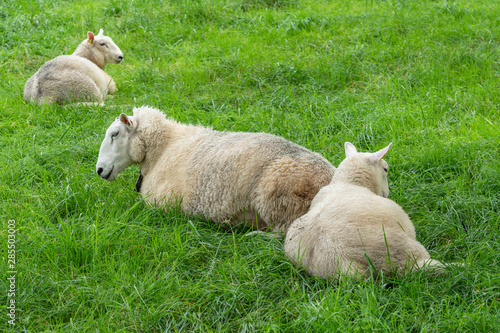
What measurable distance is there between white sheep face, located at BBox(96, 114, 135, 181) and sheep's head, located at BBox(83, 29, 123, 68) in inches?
142

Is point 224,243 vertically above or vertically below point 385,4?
below

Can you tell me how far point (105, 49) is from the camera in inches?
314

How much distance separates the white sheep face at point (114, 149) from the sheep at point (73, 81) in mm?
2300

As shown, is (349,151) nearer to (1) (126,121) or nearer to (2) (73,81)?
(1) (126,121)

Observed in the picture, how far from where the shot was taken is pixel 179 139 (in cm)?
485

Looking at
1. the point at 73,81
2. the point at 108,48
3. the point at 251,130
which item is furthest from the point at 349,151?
the point at 108,48

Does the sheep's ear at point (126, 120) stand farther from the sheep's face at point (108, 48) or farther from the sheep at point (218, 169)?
the sheep's face at point (108, 48)

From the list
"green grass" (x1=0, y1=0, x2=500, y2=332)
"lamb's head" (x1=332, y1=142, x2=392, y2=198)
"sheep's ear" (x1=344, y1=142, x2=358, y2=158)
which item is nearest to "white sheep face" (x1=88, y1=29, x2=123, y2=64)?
"green grass" (x1=0, y1=0, x2=500, y2=332)

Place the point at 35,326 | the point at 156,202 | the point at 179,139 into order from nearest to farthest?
the point at 35,326 < the point at 156,202 < the point at 179,139

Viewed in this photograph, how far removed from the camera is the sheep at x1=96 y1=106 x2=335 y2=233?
12.8 ft

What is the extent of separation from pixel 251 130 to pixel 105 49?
11.7 feet

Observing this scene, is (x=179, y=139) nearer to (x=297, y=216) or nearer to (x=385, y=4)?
(x=297, y=216)

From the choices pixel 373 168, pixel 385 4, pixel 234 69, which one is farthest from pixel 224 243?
pixel 385 4

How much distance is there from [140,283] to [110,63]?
590cm
